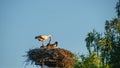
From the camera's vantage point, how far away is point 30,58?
77.0 ft

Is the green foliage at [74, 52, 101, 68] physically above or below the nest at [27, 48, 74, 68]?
above

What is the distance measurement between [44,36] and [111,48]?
20.7 metres

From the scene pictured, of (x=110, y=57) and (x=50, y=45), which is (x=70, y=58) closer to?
(x=50, y=45)

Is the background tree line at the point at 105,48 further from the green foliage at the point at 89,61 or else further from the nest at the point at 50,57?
the nest at the point at 50,57

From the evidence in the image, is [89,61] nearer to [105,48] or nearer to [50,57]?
[105,48]

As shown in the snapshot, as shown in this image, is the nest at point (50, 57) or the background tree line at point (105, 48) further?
the background tree line at point (105, 48)

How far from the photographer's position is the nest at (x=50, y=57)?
22938 mm

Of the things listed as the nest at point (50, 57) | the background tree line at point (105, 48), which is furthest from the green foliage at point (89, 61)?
the nest at point (50, 57)

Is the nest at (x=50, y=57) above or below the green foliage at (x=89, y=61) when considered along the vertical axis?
below

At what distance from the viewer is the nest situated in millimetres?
22938

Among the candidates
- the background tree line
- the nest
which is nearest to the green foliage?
the background tree line

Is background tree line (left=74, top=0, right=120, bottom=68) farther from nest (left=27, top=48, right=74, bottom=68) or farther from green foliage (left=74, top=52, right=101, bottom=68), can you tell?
nest (left=27, top=48, right=74, bottom=68)

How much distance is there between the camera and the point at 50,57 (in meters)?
23.1

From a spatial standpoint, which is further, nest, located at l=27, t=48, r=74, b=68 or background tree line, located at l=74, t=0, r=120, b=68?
background tree line, located at l=74, t=0, r=120, b=68
